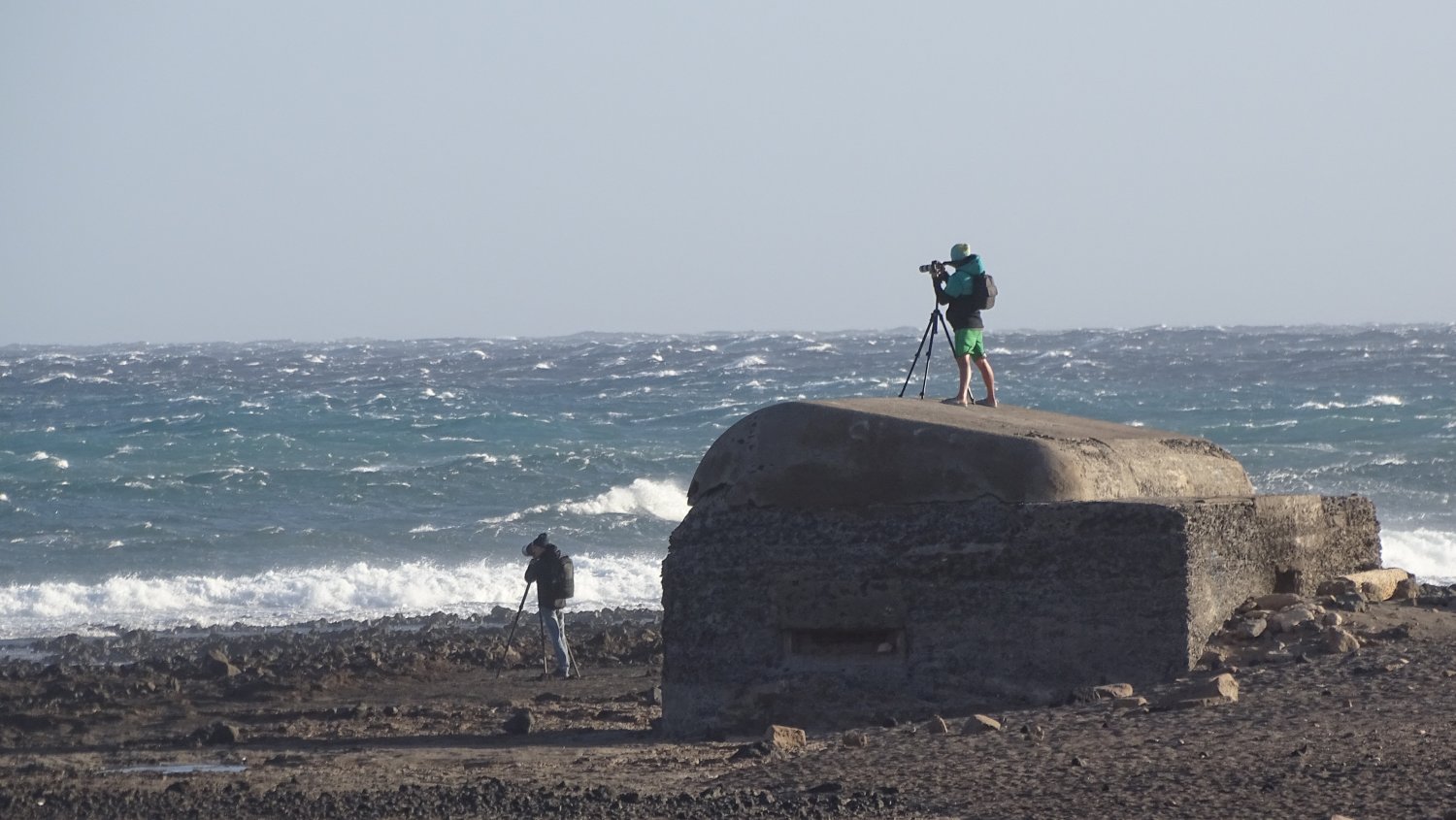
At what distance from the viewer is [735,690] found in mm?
9445

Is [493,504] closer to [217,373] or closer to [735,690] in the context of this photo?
[735,690]

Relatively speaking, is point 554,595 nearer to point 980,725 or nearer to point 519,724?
point 519,724

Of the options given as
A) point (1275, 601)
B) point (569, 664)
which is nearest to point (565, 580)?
point (569, 664)

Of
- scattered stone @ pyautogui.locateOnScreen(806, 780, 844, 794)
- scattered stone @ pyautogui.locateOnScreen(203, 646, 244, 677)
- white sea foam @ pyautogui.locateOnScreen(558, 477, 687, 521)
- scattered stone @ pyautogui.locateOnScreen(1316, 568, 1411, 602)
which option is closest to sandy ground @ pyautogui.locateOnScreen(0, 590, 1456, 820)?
scattered stone @ pyautogui.locateOnScreen(806, 780, 844, 794)

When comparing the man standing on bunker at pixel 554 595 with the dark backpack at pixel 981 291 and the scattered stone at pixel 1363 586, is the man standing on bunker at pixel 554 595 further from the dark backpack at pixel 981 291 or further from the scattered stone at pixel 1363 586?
the scattered stone at pixel 1363 586

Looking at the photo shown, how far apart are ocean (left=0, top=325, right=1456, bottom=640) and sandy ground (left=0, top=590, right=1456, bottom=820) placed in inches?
249

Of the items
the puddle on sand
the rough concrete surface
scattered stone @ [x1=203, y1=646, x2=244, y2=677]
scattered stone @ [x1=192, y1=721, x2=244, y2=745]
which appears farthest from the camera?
scattered stone @ [x1=203, y1=646, x2=244, y2=677]

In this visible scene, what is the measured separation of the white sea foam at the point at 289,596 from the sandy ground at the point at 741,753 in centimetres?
504

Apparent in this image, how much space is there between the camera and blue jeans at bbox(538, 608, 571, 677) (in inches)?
538

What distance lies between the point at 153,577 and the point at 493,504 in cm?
690

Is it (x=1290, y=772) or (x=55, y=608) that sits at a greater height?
(x=1290, y=772)

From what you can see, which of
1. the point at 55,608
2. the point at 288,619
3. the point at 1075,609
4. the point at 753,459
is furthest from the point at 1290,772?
the point at 55,608

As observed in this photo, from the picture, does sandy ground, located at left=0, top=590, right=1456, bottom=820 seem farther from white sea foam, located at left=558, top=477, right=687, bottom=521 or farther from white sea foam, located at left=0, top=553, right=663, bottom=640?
white sea foam, located at left=558, top=477, right=687, bottom=521

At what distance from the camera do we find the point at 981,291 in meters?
10.8
